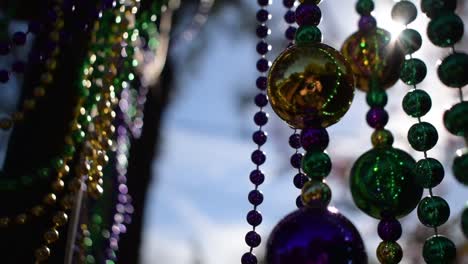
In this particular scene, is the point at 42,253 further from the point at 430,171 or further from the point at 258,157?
the point at 430,171

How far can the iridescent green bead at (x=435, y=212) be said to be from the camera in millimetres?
483

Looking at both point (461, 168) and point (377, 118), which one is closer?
point (461, 168)

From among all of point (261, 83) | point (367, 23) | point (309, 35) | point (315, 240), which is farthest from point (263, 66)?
point (315, 240)

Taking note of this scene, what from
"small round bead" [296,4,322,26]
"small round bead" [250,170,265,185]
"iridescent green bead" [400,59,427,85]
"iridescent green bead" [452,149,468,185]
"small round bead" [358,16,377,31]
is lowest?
"small round bead" [250,170,265,185]

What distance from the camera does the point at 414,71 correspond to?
0.54m

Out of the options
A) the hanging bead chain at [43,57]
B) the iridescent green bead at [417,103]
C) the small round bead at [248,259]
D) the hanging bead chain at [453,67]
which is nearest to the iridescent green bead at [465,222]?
the hanging bead chain at [453,67]

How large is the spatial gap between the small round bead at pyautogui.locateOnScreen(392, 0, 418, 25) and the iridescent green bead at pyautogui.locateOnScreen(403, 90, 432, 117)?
74 millimetres

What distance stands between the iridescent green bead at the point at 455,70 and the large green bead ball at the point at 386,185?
0.30ft

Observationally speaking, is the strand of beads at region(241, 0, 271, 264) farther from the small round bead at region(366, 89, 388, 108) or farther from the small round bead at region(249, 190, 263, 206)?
the small round bead at region(366, 89, 388, 108)

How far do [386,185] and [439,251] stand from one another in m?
0.07

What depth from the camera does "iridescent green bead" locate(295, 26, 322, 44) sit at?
0.49 m

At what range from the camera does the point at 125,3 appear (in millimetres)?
817

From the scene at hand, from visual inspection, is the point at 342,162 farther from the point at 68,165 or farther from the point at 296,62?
the point at 296,62

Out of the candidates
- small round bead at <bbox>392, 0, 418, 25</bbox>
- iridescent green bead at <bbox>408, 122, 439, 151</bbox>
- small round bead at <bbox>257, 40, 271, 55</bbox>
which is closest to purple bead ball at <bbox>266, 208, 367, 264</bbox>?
iridescent green bead at <bbox>408, 122, 439, 151</bbox>
